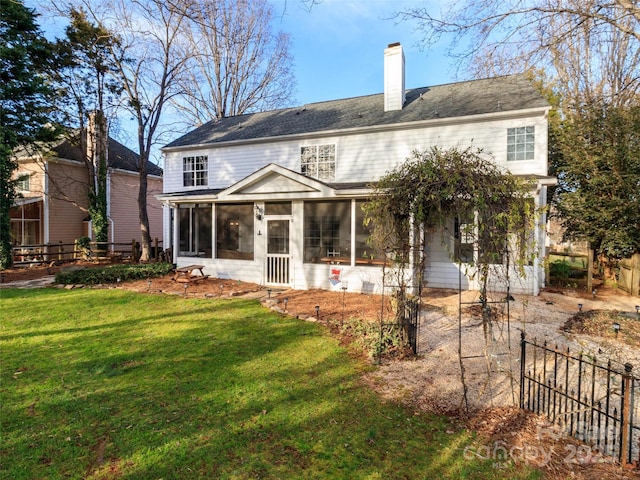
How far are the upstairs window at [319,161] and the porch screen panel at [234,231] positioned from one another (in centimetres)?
307

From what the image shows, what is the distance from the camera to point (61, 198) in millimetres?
18594

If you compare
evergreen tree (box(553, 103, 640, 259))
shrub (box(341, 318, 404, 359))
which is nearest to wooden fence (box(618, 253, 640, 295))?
evergreen tree (box(553, 103, 640, 259))

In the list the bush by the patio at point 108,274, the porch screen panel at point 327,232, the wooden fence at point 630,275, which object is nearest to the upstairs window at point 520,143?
the wooden fence at point 630,275

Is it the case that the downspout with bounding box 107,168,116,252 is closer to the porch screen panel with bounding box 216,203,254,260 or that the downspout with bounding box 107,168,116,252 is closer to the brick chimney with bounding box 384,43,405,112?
the porch screen panel with bounding box 216,203,254,260

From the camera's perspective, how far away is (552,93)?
18031mm

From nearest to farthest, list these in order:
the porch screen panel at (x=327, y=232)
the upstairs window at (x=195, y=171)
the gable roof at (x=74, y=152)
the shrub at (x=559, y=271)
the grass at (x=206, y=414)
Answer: the grass at (x=206, y=414), the porch screen panel at (x=327, y=232), the shrub at (x=559, y=271), the upstairs window at (x=195, y=171), the gable roof at (x=74, y=152)

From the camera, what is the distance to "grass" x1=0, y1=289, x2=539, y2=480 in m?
2.95

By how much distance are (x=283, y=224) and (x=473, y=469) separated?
9.47 m

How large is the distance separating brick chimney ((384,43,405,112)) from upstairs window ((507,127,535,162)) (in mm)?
4404

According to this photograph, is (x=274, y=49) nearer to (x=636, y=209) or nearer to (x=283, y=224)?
(x=283, y=224)

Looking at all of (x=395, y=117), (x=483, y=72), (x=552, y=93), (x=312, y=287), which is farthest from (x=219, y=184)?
(x=552, y=93)

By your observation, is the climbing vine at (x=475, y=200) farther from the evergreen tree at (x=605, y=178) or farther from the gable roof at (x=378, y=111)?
the evergreen tree at (x=605, y=178)

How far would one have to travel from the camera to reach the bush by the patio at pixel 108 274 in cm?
1176

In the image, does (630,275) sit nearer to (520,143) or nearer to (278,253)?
(520,143)
